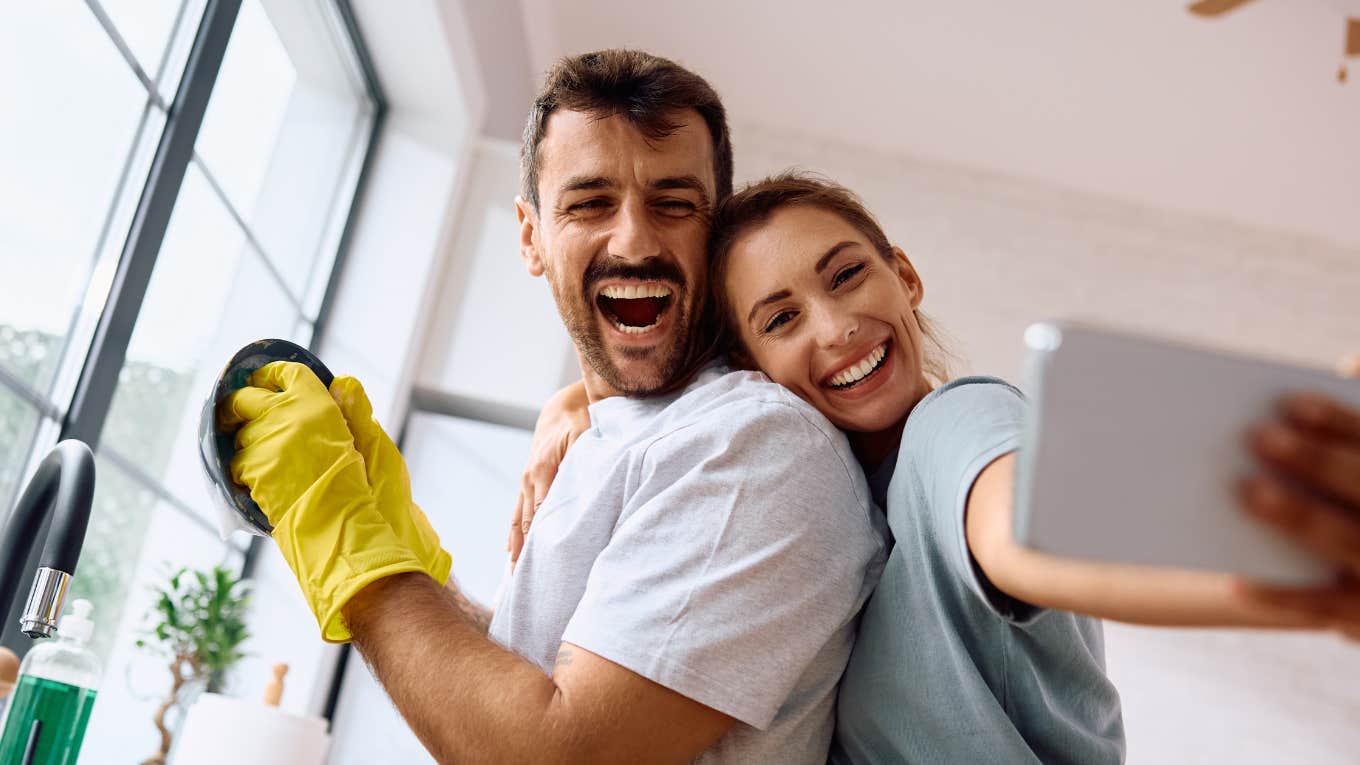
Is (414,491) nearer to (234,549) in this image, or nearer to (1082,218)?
(234,549)

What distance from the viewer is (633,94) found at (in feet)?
4.93

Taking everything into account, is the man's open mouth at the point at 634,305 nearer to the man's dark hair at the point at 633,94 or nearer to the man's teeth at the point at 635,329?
the man's teeth at the point at 635,329

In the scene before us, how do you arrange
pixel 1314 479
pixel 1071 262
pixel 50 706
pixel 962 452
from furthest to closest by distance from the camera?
pixel 1071 262 → pixel 50 706 → pixel 962 452 → pixel 1314 479

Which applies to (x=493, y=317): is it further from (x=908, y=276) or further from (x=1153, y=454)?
(x=1153, y=454)

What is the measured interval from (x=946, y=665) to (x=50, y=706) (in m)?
0.78

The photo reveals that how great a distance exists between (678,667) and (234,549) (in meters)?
2.33

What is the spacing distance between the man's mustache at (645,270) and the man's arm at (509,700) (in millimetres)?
552

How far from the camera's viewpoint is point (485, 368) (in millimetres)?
3150

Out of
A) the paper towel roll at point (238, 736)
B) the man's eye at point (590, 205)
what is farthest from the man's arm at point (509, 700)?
the paper towel roll at point (238, 736)

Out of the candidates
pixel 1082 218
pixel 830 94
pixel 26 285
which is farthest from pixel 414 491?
pixel 1082 218

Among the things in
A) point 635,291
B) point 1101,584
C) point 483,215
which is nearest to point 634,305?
point 635,291

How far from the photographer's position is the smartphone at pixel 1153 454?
37cm

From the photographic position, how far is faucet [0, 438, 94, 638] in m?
0.93

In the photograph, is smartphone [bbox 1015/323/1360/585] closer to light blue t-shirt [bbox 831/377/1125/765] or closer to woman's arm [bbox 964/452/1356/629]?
woman's arm [bbox 964/452/1356/629]
